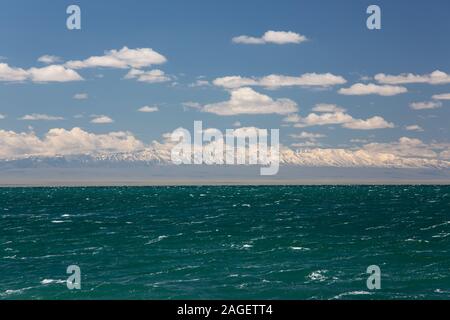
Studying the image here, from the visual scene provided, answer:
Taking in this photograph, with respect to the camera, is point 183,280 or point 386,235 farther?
point 386,235

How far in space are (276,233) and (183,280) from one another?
33.3 m

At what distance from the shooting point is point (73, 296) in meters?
40.2

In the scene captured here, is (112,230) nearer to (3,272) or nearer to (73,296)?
(3,272)

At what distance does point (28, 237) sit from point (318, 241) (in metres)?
41.3

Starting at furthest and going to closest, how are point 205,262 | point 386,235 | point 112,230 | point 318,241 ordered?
1. point 112,230
2. point 386,235
3. point 318,241
4. point 205,262

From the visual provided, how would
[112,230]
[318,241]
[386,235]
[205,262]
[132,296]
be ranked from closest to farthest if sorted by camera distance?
[132,296], [205,262], [318,241], [386,235], [112,230]

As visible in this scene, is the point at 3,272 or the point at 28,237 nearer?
the point at 3,272

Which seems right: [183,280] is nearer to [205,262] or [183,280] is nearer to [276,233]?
[205,262]
